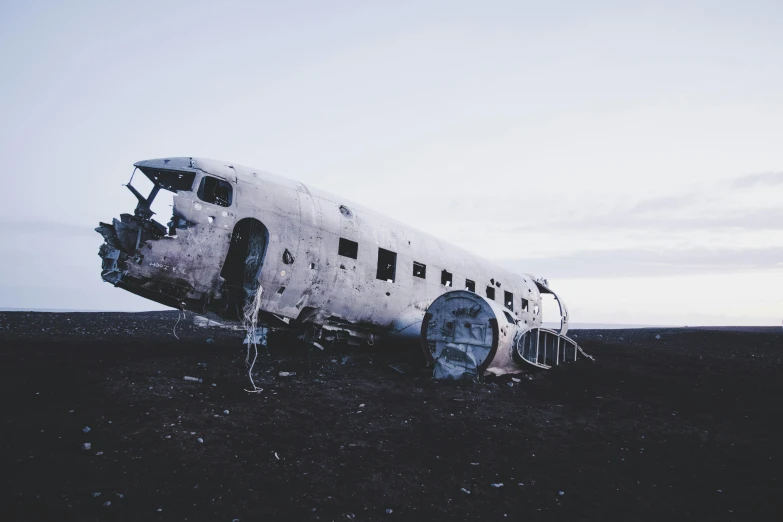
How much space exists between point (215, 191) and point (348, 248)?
3801 mm


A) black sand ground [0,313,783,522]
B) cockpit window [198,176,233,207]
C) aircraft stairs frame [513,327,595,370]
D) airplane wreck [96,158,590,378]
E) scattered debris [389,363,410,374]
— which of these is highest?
cockpit window [198,176,233,207]

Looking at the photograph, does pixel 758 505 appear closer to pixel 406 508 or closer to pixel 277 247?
pixel 406 508

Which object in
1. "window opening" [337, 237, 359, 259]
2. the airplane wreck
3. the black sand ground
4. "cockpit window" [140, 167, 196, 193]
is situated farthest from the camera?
"window opening" [337, 237, 359, 259]

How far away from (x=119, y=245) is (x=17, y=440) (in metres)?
3.97

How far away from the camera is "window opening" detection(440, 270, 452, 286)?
14894 mm

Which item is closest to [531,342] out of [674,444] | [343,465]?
[674,444]

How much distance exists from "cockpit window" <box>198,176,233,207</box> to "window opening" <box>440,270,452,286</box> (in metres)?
7.79

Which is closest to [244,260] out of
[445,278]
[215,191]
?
[215,191]

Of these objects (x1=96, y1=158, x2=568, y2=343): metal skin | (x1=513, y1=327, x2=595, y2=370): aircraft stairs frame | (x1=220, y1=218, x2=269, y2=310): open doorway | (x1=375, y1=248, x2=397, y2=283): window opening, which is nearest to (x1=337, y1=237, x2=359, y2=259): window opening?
(x1=96, y1=158, x2=568, y2=343): metal skin

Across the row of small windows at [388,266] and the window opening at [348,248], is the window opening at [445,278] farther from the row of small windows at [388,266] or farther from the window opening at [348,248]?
the window opening at [348,248]

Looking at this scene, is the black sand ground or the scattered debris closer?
the black sand ground

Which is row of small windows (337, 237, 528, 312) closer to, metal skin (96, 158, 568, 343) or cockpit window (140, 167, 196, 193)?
metal skin (96, 158, 568, 343)

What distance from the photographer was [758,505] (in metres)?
5.13

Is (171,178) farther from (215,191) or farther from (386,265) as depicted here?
(386,265)
